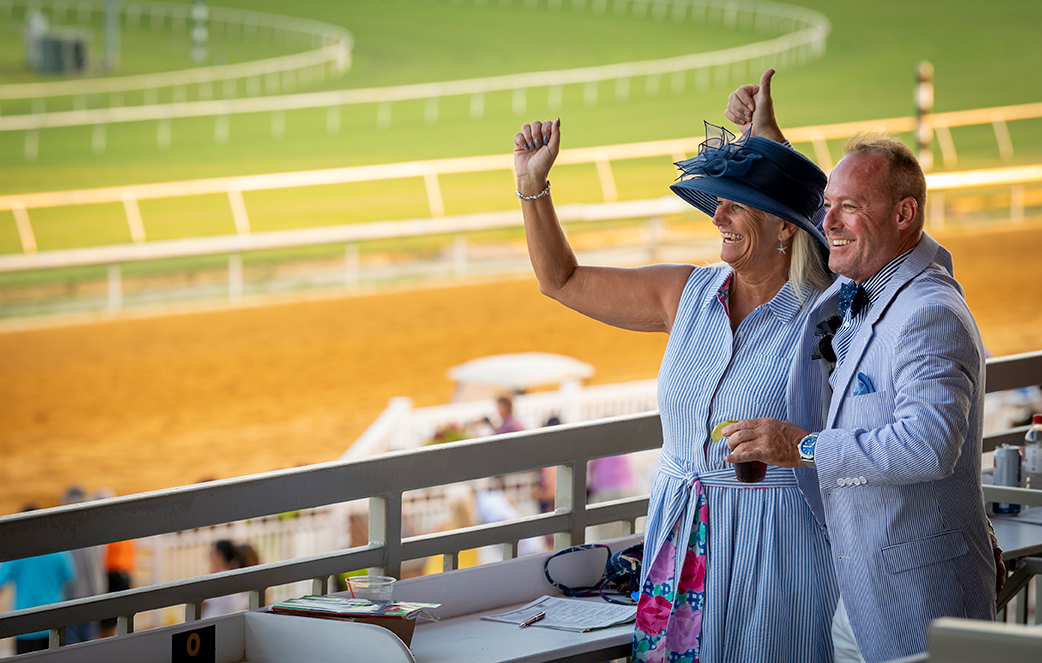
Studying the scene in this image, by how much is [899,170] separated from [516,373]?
26.6 feet

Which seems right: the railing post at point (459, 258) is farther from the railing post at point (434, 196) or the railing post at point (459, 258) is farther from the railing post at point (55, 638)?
the railing post at point (55, 638)

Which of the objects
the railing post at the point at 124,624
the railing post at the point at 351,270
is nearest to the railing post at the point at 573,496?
the railing post at the point at 124,624

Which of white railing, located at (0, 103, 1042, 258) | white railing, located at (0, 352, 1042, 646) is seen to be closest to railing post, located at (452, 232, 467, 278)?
white railing, located at (0, 103, 1042, 258)

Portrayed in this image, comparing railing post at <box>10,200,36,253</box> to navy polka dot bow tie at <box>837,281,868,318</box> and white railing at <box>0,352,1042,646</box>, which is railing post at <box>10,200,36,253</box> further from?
navy polka dot bow tie at <box>837,281,868,318</box>

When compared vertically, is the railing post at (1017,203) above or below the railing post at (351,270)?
above

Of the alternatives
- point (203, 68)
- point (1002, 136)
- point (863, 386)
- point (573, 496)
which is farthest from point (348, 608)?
point (203, 68)

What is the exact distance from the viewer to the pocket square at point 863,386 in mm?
1958

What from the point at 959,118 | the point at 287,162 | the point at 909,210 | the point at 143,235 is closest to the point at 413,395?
the point at 143,235

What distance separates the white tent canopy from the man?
7666 millimetres

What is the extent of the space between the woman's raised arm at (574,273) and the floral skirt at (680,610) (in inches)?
15.7

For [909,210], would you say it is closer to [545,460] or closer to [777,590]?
[777,590]

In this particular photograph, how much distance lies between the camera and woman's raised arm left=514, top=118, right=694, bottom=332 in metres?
2.42

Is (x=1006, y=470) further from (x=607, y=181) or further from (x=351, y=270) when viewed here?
(x=607, y=181)

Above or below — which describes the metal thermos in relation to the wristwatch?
below
